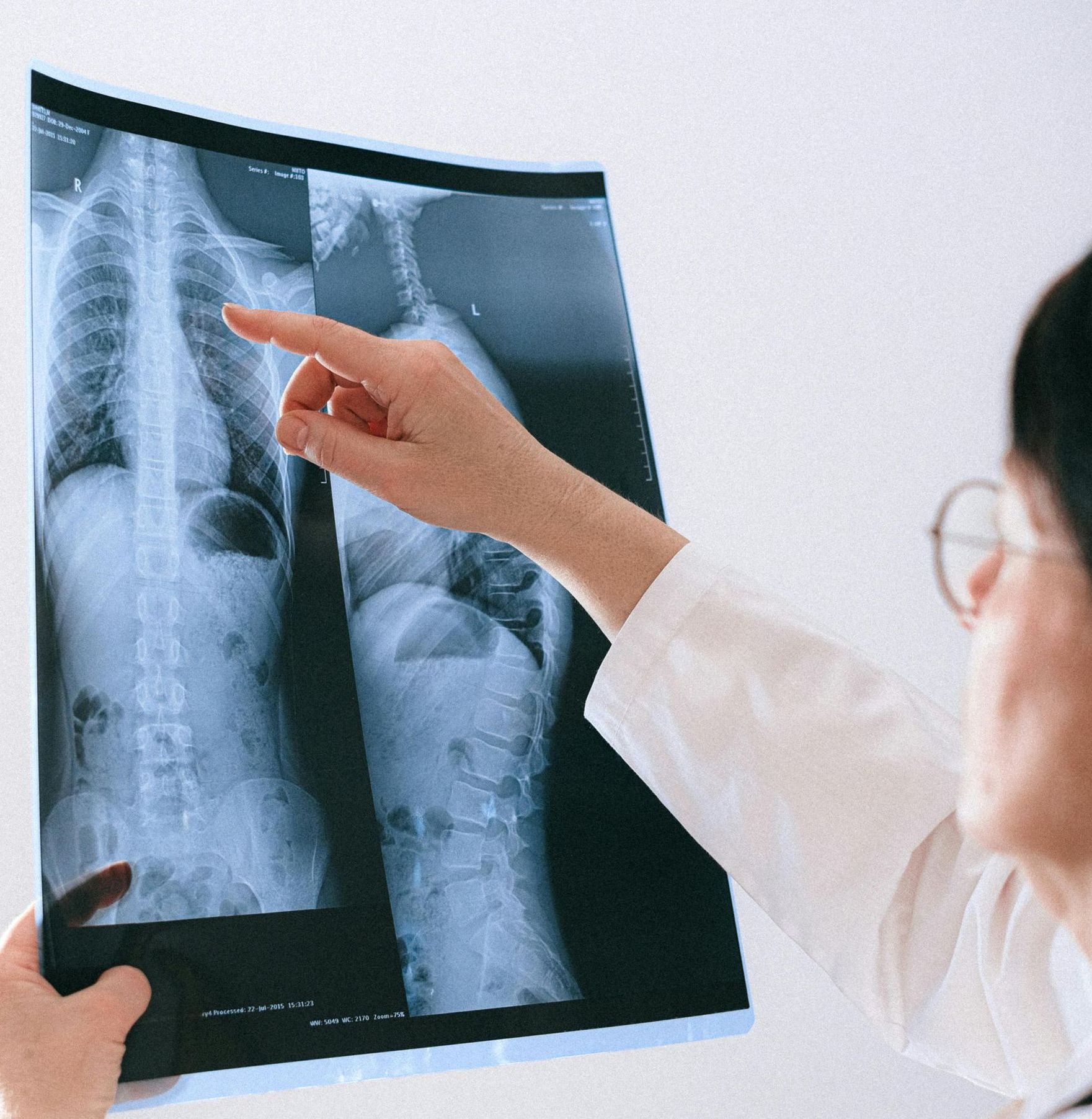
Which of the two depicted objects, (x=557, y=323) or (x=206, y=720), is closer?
(x=206, y=720)

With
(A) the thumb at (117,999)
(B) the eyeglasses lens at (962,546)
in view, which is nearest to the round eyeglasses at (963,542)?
(B) the eyeglasses lens at (962,546)

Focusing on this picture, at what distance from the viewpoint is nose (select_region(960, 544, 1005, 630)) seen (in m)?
0.69

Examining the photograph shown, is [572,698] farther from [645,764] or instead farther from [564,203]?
[564,203]

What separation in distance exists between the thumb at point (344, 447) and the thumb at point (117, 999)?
1.29 feet

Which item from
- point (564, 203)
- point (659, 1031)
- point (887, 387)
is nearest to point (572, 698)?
point (659, 1031)

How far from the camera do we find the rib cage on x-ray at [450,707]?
936 millimetres

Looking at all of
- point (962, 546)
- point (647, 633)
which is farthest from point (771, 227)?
point (962, 546)

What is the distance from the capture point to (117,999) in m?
0.78

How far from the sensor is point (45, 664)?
2.72 feet

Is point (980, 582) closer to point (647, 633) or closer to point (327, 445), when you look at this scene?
point (647, 633)

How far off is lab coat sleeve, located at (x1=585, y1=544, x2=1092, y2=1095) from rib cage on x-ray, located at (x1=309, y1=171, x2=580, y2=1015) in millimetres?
122

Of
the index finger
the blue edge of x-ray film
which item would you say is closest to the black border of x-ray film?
the blue edge of x-ray film

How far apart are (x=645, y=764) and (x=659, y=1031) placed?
0.23 meters

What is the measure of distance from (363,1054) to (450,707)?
A: 0.29m
